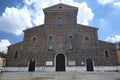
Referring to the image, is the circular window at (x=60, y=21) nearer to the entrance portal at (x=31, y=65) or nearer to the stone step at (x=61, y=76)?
the entrance portal at (x=31, y=65)

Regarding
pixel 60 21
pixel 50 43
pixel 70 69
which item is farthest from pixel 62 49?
pixel 60 21

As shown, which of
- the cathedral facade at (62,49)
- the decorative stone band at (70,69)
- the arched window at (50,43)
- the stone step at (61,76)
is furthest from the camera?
the arched window at (50,43)

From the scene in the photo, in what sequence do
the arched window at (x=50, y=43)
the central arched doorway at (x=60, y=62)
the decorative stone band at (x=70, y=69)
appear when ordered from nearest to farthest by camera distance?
the decorative stone band at (x=70, y=69) → the central arched doorway at (x=60, y=62) → the arched window at (x=50, y=43)

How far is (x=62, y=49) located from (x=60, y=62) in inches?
78.2

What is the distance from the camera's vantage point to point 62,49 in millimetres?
22844

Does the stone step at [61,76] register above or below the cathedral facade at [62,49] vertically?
below

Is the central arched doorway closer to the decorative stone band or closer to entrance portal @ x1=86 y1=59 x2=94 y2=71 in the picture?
the decorative stone band

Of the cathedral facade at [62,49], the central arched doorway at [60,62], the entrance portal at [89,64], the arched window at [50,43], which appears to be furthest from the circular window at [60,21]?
the entrance portal at [89,64]

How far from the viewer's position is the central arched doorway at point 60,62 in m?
22.2

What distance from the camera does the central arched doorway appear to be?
22.2 metres

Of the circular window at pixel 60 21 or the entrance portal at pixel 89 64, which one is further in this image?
the circular window at pixel 60 21

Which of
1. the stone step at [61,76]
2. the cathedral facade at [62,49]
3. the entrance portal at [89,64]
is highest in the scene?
the cathedral facade at [62,49]

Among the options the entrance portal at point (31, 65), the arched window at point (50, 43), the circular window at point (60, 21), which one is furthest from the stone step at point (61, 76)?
the circular window at point (60, 21)

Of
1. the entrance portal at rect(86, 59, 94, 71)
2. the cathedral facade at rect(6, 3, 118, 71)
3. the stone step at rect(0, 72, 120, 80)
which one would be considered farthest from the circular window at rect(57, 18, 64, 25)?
the stone step at rect(0, 72, 120, 80)
